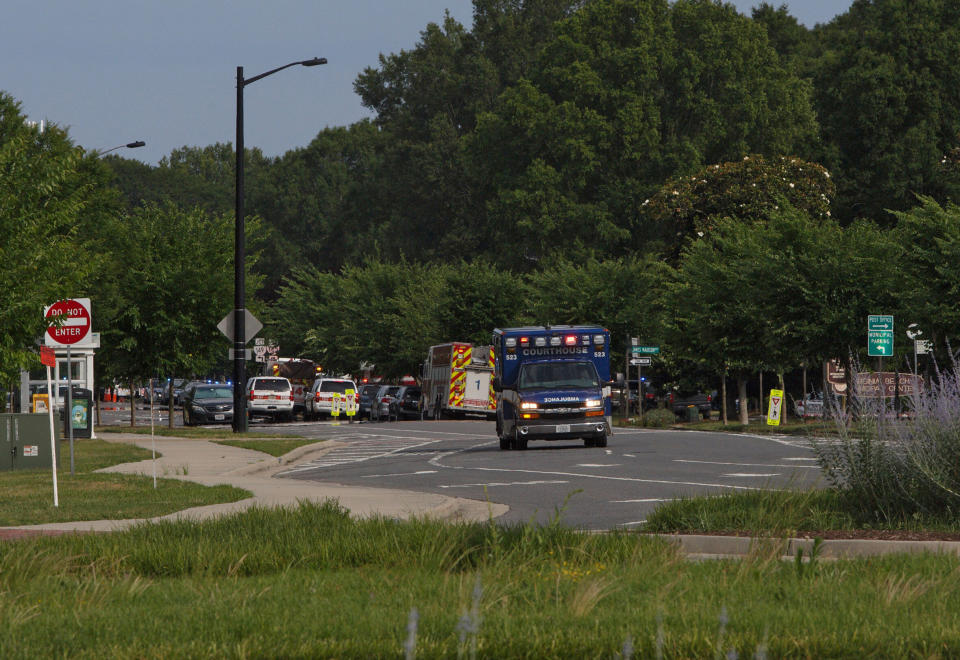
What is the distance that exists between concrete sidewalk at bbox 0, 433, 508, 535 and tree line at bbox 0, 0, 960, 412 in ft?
11.8

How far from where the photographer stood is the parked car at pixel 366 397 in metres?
72.2

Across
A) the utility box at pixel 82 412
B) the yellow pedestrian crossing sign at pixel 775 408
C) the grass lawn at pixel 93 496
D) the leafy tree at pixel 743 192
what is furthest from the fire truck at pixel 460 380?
the grass lawn at pixel 93 496

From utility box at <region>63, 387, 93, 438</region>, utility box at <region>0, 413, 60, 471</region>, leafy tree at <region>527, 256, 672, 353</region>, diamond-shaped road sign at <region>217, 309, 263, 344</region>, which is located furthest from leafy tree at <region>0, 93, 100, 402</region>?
leafy tree at <region>527, 256, 672, 353</region>

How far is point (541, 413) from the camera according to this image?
3272 cm

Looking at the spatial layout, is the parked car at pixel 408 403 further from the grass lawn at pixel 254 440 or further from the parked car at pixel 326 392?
the grass lawn at pixel 254 440

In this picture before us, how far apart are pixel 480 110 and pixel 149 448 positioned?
6123cm

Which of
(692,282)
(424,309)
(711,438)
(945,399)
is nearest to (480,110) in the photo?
(424,309)

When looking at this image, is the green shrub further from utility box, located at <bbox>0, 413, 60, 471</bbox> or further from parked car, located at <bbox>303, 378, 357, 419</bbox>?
utility box, located at <bbox>0, 413, 60, 471</bbox>

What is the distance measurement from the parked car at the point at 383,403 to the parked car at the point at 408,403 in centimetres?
26

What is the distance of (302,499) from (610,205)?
5808cm

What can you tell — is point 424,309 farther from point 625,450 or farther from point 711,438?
point 625,450

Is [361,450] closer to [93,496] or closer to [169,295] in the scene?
[169,295]

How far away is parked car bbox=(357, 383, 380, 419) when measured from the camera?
72.2m

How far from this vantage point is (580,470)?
2505cm
